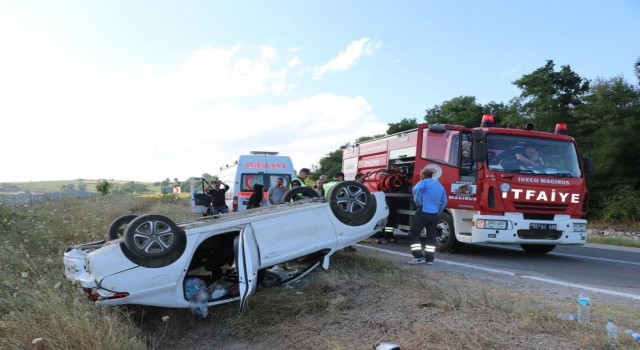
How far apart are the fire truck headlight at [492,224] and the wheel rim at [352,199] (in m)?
3.64

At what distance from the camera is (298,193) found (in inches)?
263

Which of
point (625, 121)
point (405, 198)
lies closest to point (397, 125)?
point (625, 121)

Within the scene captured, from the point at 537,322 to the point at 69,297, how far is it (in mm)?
4336

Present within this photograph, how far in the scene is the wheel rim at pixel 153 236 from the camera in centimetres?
451

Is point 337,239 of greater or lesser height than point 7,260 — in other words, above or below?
above

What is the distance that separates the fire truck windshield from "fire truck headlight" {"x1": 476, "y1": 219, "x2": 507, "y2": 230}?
943 mm

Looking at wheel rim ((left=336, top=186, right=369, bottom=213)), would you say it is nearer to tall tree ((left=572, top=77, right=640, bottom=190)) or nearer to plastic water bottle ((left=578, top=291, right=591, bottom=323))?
plastic water bottle ((left=578, top=291, right=591, bottom=323))

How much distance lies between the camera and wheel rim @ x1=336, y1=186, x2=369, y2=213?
19.0 feet

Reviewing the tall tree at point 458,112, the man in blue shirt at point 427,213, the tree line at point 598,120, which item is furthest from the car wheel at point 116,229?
the tall tree at point 458,112

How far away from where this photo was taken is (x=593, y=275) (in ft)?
25.1

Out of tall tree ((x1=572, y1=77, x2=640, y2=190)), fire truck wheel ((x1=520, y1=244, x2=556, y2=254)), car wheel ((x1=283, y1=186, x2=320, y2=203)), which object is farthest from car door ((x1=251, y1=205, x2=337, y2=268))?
tall tree ((x1=572, y1=77, x2=640, y2=190))

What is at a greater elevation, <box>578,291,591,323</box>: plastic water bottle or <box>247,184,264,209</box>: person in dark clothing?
<box>247,184,264,209</box>: person in dark clothing

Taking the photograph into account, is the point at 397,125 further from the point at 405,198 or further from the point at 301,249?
the point at 301,249

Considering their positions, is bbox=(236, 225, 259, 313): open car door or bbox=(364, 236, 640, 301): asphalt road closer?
bbox=(236, 225, 259, 313): open car door
